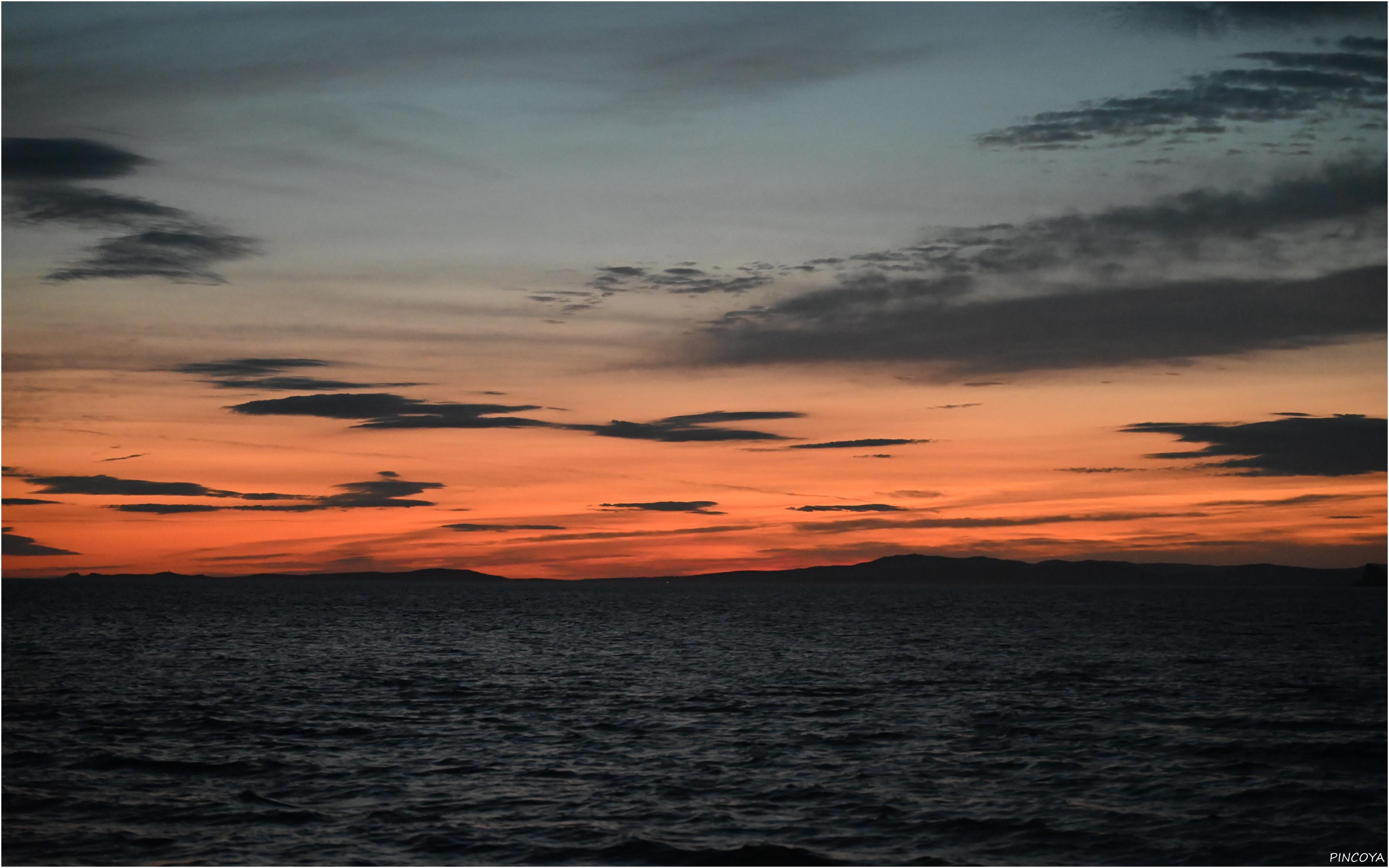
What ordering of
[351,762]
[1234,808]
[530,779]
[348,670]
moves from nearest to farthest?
[1234,808]
[530,779]
[351,762]
[348,670]

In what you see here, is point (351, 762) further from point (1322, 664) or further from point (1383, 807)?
point (1322, 664)

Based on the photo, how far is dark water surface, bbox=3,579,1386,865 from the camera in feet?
80.6

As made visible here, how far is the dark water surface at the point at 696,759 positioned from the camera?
24.6 meters

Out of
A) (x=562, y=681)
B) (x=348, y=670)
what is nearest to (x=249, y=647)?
(x=348, y=670)

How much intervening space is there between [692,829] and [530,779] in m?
6.97

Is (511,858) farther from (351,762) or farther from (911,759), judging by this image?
(911,759)

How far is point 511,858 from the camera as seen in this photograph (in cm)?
2333

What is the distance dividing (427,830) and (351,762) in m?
8.78

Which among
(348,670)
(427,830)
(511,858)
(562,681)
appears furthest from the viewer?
(348,670)

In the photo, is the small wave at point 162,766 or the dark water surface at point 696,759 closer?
the dark water surface at point 696,759

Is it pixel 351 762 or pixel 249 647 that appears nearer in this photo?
pixel 351 762

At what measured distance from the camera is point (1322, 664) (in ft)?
216

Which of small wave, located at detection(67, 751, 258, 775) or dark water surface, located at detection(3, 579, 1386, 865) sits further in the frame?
small wave, located at detection(67, 751, 258, 775)

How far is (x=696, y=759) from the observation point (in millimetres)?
33500
